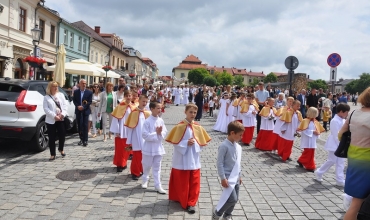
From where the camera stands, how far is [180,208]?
4988 mm

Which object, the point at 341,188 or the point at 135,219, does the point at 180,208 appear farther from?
the point at 341,188

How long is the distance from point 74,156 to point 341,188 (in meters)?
6.04

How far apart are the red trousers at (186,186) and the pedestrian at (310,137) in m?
3.71

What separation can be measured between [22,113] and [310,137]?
21.9 feet

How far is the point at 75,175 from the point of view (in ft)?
21.5

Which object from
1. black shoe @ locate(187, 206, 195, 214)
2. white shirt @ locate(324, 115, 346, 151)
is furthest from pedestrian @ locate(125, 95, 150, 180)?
white shirt @ locate(324, 115, 346, 151)

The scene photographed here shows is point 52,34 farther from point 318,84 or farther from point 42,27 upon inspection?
point 318,84

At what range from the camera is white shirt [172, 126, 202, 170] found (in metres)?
5.02

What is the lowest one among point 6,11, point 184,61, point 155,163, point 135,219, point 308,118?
point 135,219

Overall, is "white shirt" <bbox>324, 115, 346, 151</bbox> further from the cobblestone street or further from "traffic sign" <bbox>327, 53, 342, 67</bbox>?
"traffic sign" <bbox>327, 53, 342, 67</bbox>

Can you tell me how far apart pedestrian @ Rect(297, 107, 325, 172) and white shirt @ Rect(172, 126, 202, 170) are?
12.0 feet

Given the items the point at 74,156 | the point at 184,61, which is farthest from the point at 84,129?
the point at 184,61

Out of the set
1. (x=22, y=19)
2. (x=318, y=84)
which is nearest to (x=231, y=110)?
(x=22, y=19)

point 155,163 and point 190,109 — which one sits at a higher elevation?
point 190,109
